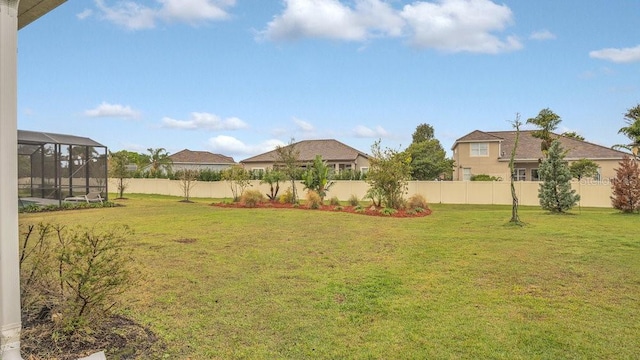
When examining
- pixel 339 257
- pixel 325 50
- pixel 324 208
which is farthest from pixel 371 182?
pixel 339 257

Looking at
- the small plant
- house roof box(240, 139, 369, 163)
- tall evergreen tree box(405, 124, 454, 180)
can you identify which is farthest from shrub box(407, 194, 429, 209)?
house roof box(240, 139, 369, 163)

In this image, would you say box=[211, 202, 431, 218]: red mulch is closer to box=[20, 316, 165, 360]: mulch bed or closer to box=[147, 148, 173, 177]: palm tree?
box=[20, 316, 165, 360]: mulch bed

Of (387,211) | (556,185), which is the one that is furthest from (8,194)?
(556,185)

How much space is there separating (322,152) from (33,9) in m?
32.8

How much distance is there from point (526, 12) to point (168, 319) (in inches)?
432

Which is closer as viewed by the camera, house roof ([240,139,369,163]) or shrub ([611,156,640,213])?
shrub ([611,156,640,213])

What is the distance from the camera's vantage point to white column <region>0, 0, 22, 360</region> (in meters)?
2.83

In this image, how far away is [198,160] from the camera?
51125 mm

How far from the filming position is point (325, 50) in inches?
456

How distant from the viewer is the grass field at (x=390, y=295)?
3.85 metres

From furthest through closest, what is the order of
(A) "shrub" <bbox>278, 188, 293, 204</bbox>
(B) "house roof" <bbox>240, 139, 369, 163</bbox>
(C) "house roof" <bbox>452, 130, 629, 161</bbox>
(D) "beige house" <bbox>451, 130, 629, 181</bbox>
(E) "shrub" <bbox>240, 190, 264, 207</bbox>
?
(B) "house roof" <bbox>240, 139, 369, 163</bbox> < (D) "beige house" <bbox>451, 130, 629, 181</bbox> < (C) "house roof" <bbox>452, 130, 629, 161</bbox> < (A) "shrub" <bbox>278, 188, 293, 204</bbox> < (E) "shrub" <bbox>240, 190, 264, 207</bbox>

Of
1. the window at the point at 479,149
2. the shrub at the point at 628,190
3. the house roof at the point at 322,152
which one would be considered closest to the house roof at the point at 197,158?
the house roof at the point at 322,152

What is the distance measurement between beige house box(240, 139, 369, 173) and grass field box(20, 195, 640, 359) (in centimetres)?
2415

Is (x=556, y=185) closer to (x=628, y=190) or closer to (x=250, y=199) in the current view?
(x=628, y=190)
